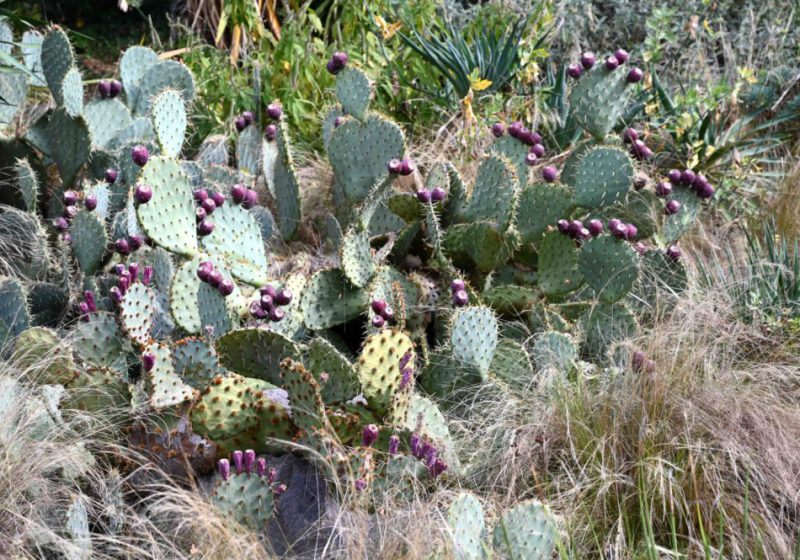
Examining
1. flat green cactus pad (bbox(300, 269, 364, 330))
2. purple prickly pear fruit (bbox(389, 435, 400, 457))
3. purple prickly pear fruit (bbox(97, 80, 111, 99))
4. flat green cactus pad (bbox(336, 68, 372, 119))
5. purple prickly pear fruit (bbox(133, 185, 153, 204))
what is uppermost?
flat green cactus pad (bbox(336, 68, 372, 119))

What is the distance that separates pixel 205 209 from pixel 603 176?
1.32 metres

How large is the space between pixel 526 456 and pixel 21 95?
107 inches

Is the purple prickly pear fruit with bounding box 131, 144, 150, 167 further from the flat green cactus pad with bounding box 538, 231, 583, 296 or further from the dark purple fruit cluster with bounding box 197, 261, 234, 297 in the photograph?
the flat green cactus pad with bounding box 538, 231, 583, 296

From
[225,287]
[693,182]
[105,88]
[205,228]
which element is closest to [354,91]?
[205,228]

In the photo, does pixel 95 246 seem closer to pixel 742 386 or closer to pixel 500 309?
pixel 500 309

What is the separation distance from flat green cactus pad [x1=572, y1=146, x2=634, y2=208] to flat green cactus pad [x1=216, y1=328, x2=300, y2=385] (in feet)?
4.05

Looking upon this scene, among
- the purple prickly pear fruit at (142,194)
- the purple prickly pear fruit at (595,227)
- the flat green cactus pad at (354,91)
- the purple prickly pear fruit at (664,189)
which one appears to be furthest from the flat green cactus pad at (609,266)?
the purple prickly pear fruit at (142,194)

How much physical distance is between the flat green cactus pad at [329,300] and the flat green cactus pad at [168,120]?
0.67 metres

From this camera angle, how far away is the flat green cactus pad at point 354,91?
380cm

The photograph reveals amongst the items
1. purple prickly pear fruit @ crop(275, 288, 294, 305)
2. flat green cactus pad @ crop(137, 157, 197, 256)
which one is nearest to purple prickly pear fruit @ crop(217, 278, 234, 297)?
purple prickly pear fruit @ crop(275, 288, 294, 305)

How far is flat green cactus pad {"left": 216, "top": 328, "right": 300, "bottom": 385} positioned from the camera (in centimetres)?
290

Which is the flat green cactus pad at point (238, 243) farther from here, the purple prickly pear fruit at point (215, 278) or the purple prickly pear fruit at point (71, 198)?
the purple prickly pear fruit at point (71, 198)

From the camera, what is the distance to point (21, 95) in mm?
4387

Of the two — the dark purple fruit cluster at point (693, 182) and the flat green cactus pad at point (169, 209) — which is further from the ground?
the dark purple fruit cluster at point (693, 182)
